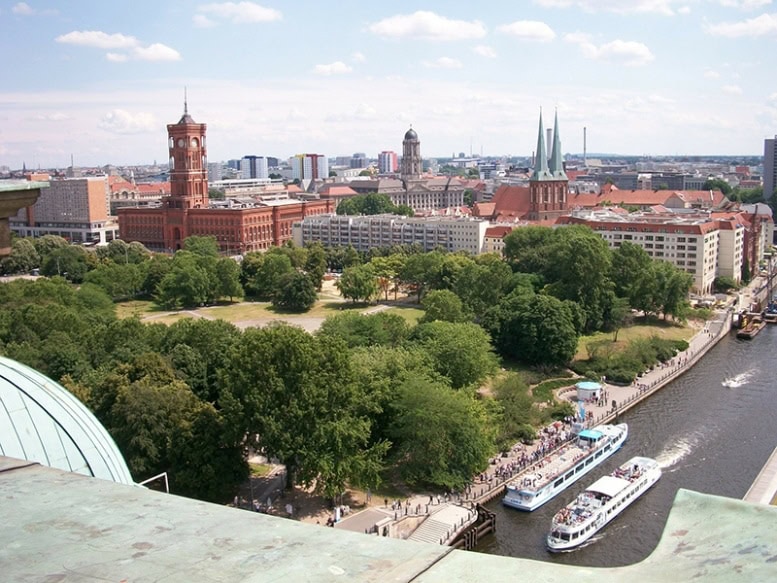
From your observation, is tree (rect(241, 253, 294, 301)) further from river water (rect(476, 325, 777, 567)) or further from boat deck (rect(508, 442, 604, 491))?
boat deck (rect(508, 442, 604, 491))

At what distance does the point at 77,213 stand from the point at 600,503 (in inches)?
4041

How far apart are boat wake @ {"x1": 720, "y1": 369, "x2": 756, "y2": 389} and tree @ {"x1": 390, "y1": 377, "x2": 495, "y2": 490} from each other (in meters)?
19.8

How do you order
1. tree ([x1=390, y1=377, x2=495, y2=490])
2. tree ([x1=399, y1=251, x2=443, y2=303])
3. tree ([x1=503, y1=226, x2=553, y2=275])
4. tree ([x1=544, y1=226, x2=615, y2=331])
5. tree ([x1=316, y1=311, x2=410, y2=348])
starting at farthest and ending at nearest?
tree ([x1=399, y1=251, x2=443, y2=303])
tree ([x1=503, y1=226, x2=553, y2=275])
tree ([x1=544, y1=226, x2=615, y2=331])
tree ([x1=316, y1=311, x2=410, y2=348])
tree ([x1=390, y1=377, x2=495, y2=490])

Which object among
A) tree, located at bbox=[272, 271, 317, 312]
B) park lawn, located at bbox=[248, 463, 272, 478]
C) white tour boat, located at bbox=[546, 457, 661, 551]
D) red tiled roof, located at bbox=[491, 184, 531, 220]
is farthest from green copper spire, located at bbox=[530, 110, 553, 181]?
park lawn, located at bbox=[248, 463, 272, 478]

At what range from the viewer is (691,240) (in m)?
70.7

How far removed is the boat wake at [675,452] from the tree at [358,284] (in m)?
34.4

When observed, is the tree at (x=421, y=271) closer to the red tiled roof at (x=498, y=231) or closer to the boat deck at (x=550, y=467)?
the red tiled roof at (x=498, y=231)

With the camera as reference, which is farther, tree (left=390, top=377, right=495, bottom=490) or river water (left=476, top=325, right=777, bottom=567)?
tree (left=390, top=377, right=495, bottom=490)

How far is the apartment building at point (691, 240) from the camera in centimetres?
7088

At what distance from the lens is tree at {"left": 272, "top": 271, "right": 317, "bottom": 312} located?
6612cm

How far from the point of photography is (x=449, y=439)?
30.2 meters

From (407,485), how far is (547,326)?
1938 cm

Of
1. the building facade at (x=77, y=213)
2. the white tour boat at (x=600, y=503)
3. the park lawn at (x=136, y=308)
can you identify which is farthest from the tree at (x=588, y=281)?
the building facade at (x=77, y=213)

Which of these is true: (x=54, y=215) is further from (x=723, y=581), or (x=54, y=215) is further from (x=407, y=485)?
(x=723, y=581)
